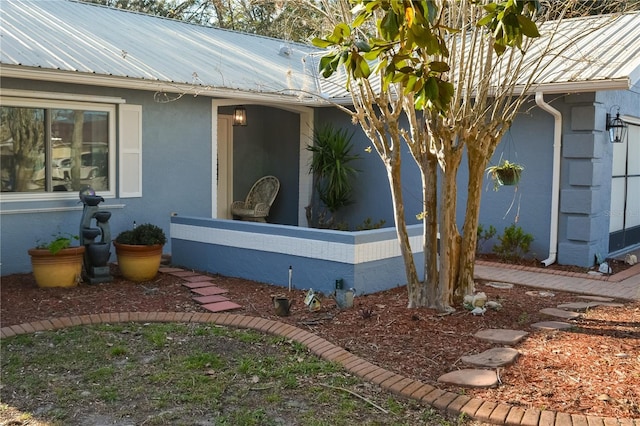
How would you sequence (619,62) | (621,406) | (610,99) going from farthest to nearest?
(610,99) < (619,62) < (621,406)

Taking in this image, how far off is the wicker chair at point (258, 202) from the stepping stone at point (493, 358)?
707 cm

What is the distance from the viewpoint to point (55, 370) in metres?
4.61

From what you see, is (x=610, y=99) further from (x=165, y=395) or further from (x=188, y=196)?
(x=165, y=395)

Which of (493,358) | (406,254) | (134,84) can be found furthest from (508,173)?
(134,84)

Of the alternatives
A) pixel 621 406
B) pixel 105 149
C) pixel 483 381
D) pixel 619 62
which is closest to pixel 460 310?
pixel 483 381

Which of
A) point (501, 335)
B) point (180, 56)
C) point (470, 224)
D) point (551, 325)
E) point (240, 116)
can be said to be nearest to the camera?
point (501, 335)

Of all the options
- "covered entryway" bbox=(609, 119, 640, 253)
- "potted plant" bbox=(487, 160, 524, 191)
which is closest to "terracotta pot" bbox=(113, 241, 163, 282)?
"potted plant" bbox=(487, 160, 524, 191)

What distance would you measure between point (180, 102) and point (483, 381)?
6.47 meters

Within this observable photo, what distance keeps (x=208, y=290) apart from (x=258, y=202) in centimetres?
509

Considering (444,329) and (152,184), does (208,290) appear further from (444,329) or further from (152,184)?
(444,329)

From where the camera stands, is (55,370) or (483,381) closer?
(483,381)

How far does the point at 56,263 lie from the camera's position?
6.96 meters

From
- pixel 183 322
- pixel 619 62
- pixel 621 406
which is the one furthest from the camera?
pixel 619 62

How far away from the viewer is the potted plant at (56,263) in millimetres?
6915
